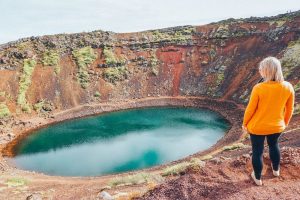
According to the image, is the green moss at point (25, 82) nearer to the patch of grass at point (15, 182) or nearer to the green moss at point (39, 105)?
the green moss at point (39, 105)

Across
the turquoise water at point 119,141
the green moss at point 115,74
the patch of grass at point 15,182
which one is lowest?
the turquoise water at point 119,141

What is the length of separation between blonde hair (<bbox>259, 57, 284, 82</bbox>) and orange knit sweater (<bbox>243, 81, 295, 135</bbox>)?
11cm

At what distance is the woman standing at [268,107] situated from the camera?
23.1 feet

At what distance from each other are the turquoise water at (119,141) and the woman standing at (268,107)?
26461 mm

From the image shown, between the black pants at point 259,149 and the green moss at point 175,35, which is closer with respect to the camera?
the black pants at point 259,149

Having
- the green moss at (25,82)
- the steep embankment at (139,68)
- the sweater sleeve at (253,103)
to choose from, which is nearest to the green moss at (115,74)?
the steep embankment at (139,68)

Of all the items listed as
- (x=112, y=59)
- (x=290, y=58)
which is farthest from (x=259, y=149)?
(x=112, y=59)

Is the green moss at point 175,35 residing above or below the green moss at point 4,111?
above

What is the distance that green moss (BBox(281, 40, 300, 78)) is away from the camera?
5022cm

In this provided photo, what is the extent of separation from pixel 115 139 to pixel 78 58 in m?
27.6

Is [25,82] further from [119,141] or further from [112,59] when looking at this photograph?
[119,141]

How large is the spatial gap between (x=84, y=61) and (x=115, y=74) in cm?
643

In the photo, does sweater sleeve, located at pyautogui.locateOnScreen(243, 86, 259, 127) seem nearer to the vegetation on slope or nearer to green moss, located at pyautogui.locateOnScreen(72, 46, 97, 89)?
green moss, located at pyautogui.locateOnScreen(72, 46, 97, 89)

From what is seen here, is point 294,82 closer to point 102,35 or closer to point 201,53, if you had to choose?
point 201,53
